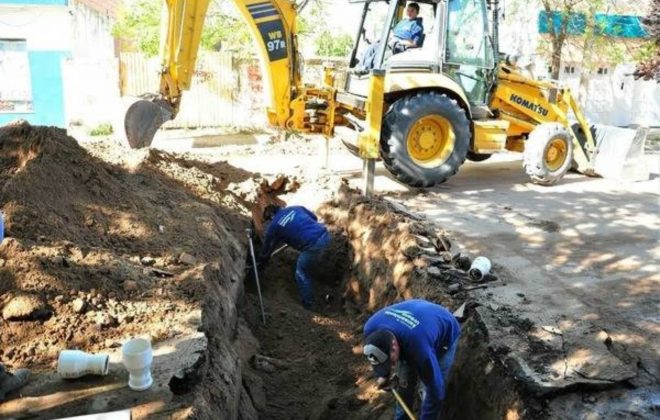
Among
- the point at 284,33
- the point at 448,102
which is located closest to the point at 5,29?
the point at 284,33

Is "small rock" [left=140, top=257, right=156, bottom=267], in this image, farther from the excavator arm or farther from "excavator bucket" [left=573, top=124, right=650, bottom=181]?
"excavator bucket" [left=573, top=124, right=650, bottom=181]

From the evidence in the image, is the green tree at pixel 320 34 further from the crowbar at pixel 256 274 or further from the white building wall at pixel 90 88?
the crowbar at pixel 256 274

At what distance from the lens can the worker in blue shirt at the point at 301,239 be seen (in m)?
6.83

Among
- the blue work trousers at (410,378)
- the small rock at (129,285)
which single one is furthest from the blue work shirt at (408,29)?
the small rock at (129,285)

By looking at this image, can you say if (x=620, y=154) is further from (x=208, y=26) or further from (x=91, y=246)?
(x=208, y=26)

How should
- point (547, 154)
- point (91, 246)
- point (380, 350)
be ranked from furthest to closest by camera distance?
point (547, 154) → point (91, 246) → point (380, 350)

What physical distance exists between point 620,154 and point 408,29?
180 inches

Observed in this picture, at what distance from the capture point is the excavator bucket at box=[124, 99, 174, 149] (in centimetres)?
792

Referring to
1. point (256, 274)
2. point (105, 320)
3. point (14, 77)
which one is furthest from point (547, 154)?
point (14, 77)

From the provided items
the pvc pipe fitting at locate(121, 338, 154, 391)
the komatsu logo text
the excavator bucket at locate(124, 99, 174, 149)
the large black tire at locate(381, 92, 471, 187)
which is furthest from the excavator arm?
the pvc pipe fitting at locate(121, 338, 154, 391)

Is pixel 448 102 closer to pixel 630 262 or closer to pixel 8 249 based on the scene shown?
pixel 630 262

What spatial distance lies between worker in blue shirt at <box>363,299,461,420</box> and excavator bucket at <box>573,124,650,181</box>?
751 cm

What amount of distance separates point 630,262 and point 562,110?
459cm

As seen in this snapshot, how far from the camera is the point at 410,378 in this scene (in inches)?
165
